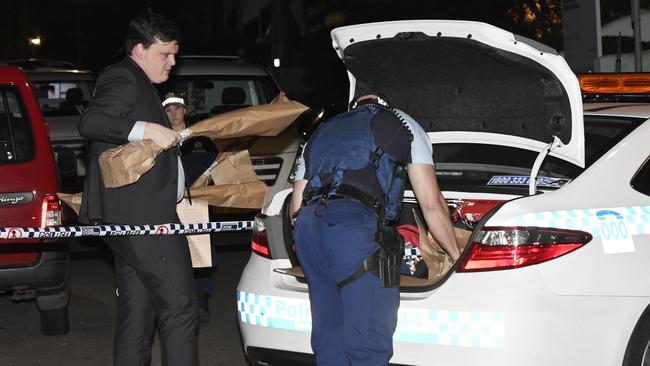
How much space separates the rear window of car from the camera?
517cm

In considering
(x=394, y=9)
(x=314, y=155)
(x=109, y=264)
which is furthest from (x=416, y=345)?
(x=394, y=9)

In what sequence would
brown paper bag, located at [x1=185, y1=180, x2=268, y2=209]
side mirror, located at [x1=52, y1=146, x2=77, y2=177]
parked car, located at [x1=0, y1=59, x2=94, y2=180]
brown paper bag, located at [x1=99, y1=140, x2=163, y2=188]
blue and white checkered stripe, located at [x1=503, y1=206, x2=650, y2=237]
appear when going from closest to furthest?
1. blue and white checkered stripe, located at [x1=503, y1=206, x2=650, y2=237]
2. brown paper bag, located at [x1=99, y1=140, x2=163, y2=188]
3. brown paper bag, located at [x1=185, y1=180, x2=268, y2=209]
4. side mirror, located at [x1=52, y1=146, x2=77, y2=177]
5. parked car, located at [x1=0, y1=59, x2=94, y2=180]

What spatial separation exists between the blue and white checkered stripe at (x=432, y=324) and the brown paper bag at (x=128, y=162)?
2.67 ft

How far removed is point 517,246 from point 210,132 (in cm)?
171

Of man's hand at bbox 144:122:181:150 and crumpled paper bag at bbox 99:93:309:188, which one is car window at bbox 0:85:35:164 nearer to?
crumpled paper bag at bbox 99:93:309:188

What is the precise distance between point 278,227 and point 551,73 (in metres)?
1.41

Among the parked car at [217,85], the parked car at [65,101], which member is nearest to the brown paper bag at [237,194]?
the parked car at [217,85]

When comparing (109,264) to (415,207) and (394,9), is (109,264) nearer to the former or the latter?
(415,207)

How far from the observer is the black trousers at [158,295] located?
488 centimetres

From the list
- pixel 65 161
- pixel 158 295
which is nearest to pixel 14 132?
pixel 65 161

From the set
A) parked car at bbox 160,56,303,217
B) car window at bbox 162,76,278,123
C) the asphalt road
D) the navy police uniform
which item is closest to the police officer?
the navy police uniform

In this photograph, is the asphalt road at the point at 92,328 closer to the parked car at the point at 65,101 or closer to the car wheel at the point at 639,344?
the car wheel at the point at 639,344

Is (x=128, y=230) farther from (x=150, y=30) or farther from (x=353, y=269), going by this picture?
(x=353, y=269)

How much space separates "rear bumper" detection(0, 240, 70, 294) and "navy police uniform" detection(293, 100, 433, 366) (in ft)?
10.2
